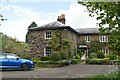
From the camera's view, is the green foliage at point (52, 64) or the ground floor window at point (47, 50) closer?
the green foliage at point (52, 64)

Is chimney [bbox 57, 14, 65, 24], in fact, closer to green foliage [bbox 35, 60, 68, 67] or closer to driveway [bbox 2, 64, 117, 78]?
green foliage [bbox 35, 60, 68, 67]

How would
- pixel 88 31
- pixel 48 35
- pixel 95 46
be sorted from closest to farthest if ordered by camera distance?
pixel 48 35
pixel 95 46
pixel 88 31

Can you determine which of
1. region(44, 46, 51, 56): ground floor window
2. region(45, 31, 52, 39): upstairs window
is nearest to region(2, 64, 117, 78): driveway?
region(44, 46, 51, 56): ground floor window

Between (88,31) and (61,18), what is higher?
(61,18)

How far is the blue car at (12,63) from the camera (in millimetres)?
22625

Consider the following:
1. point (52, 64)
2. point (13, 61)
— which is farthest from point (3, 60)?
point (52, 64)

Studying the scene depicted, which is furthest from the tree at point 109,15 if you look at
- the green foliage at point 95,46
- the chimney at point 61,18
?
the green foliage at point 95,46

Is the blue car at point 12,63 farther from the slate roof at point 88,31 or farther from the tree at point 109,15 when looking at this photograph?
the slate roof at point 88,31

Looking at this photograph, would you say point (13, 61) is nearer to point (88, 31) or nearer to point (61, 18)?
point (61, 18)

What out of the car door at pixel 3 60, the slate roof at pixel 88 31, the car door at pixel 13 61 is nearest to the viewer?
the car door at pixel 3 60

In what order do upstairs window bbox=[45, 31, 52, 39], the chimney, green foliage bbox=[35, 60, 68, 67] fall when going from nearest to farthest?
green foliage bbox=[35, 60, 68, 67]
upstairs window bbox=[45, 31, 52, 39]
the chimney

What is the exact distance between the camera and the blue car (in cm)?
2262

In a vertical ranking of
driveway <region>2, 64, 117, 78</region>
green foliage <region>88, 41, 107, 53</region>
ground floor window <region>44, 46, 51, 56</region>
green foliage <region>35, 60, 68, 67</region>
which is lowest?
driveway <region>2, 64, 117, 78</region>

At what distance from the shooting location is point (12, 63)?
23.3m
